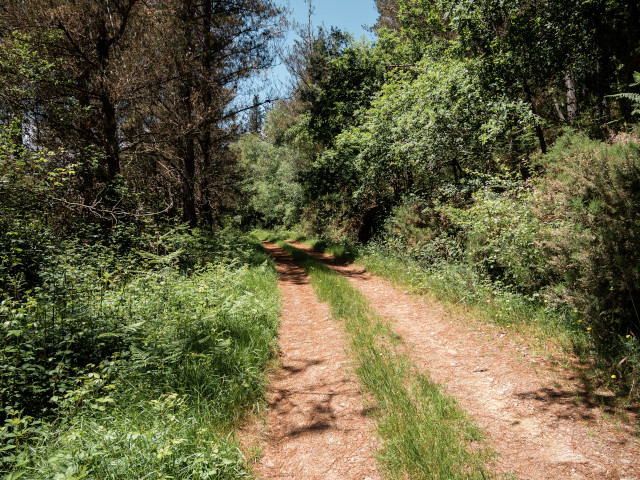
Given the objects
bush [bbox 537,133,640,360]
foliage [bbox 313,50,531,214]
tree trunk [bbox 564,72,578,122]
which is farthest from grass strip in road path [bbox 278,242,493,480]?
tree trunk [bbox 564,72,578,122]

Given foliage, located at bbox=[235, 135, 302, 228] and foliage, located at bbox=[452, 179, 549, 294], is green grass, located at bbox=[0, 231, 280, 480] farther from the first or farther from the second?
foliage, located at bbox=[235, 135, 302, 228]

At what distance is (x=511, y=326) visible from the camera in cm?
516

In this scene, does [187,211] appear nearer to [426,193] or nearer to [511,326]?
[426,193]

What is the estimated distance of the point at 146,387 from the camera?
342cm

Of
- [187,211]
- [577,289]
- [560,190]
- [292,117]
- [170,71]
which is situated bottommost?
[577,289]

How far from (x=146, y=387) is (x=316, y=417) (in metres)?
1.95

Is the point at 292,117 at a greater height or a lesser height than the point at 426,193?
greater

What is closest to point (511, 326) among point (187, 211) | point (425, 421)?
point (425, 421)

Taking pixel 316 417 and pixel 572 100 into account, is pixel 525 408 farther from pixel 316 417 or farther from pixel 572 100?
pixel 572 100

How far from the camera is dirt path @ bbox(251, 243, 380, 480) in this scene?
281 centimetres

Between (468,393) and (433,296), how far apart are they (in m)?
3.73

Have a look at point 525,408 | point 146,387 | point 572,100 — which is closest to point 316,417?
point 146,387

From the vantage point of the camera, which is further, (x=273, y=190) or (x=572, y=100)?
(x=273, y=190)

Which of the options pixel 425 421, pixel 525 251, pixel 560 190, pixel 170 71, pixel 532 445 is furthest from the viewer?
pixel 170 71
